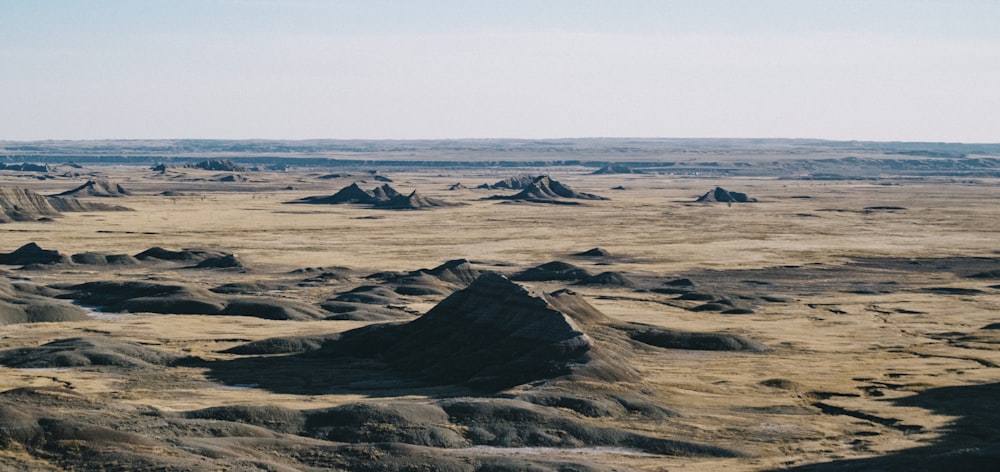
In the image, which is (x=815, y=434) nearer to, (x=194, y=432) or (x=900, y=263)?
(x=194, y=432)

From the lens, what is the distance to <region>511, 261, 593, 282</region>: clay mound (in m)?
79.7

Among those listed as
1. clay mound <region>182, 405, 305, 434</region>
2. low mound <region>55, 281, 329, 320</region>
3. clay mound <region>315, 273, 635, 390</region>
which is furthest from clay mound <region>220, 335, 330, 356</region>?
clay mound <region>182, 405, 305, 434</region>

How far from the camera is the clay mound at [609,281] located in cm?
7744

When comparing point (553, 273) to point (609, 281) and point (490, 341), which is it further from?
point (490, 341)

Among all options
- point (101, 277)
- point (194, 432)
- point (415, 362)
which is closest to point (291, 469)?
point (194, 432)

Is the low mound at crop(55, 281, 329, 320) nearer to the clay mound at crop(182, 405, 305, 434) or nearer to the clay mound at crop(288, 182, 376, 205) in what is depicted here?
the clay mound at crop(182, 405, 305, 434)

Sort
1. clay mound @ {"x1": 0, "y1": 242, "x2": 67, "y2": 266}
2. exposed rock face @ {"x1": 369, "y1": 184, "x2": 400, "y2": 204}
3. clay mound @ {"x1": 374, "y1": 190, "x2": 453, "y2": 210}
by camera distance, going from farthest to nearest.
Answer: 1. exposed rock face @ {"x1": 369, "y1": 184, "x2": 400, "y2": 204}
2. clay mound @ {"x1": 374, "y1": 190, "x2": 453, "y2": 210}
3. clay mound @ {"x1": 0, "y1": 242, "x2": 67, "y2": 266}

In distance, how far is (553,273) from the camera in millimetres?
80688

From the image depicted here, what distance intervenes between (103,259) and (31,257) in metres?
4.23

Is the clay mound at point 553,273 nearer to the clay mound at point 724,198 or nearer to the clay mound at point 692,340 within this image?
the clay mound at point 692,340

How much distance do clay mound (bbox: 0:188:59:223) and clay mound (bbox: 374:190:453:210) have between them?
121 feet

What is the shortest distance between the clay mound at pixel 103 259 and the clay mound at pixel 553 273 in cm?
2445

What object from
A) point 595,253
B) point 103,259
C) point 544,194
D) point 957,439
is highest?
point 957,439

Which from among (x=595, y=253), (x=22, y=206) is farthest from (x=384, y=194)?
(x=595, y=253)
